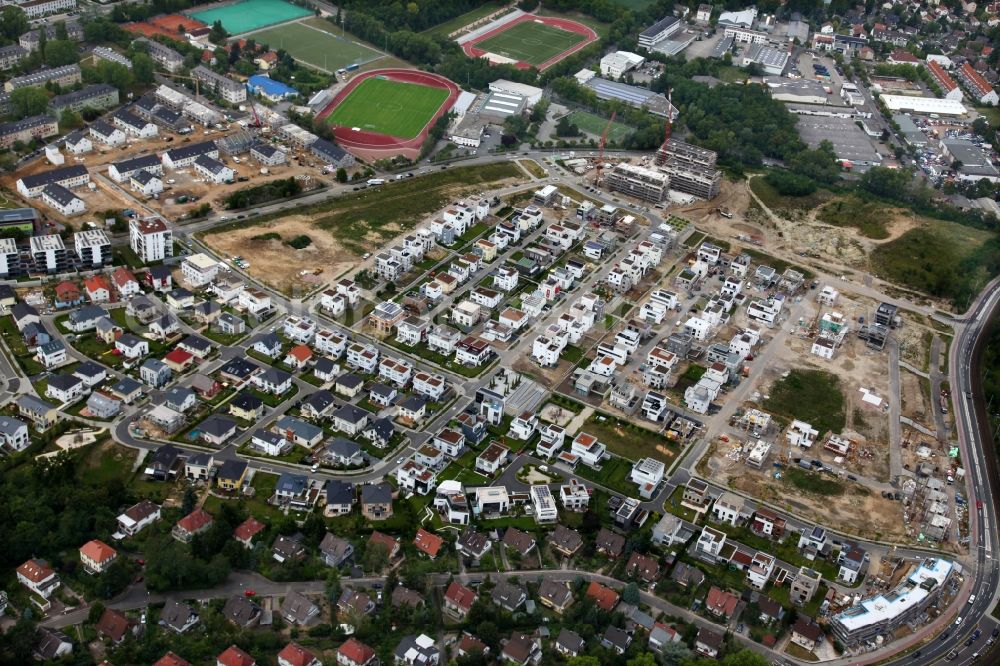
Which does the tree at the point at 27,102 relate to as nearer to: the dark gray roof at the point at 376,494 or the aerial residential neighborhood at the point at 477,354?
the aerial residential neighborhood at the point at 477,354

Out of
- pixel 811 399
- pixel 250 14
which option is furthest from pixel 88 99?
pixel 811 399

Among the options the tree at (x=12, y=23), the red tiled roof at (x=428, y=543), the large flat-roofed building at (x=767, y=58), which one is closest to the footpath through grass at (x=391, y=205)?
the red tiled roof at (x=428, y=543)

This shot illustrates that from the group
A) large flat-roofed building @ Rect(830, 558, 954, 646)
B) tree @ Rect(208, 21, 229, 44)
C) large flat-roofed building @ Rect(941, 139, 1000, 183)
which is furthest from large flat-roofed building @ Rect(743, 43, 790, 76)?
large flat-roofed building @ Rect(830, 558, 954, 646)

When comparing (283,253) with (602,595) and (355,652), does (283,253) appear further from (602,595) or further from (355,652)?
(602,595)

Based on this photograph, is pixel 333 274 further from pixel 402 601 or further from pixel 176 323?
pixel 402 601

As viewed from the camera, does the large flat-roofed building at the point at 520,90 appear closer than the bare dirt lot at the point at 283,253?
No

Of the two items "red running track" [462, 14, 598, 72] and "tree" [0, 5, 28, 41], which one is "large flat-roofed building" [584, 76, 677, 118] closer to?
"red running track" [462, 14, 598, 72]
